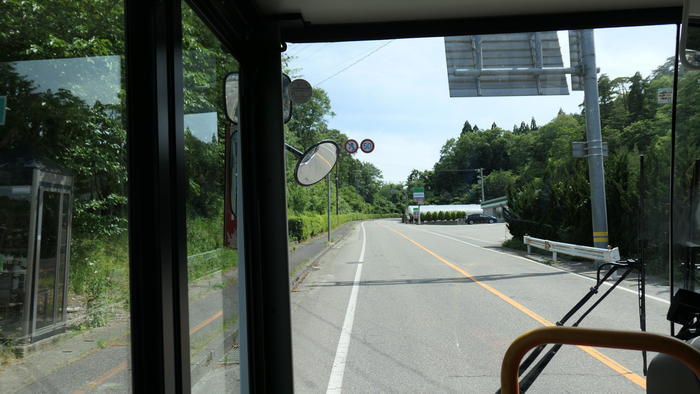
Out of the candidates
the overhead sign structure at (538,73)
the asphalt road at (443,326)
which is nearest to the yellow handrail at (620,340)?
the asphalt road at (443,326)

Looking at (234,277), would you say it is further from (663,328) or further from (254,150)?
(663,328)

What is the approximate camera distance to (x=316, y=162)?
2418 millimetres

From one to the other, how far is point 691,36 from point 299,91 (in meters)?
1.78

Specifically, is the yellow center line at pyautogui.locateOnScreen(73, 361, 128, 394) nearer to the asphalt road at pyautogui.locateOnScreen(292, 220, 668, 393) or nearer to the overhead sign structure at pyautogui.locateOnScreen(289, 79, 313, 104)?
the overhead sign structure at pyautogui.locateOnScreen(289, 79, 313, 104)

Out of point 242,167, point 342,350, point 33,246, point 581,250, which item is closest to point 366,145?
point 242,167

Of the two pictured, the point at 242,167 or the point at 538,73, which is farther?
the point at 538,73

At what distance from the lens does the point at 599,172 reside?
14.5 ft

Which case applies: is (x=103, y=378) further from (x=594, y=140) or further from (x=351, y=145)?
(x=594, y=140)

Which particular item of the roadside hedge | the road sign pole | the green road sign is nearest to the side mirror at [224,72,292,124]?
the green road sign

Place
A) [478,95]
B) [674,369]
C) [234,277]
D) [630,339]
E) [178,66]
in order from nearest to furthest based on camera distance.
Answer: [630,339]
[674,369]
[178,66]
[234,277]
[478,95]

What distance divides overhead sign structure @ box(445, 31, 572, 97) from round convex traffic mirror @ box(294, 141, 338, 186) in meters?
2.62

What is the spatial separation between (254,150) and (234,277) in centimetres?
66

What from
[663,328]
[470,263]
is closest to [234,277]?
[663,328]

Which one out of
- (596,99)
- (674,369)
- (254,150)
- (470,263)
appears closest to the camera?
(674,369)
